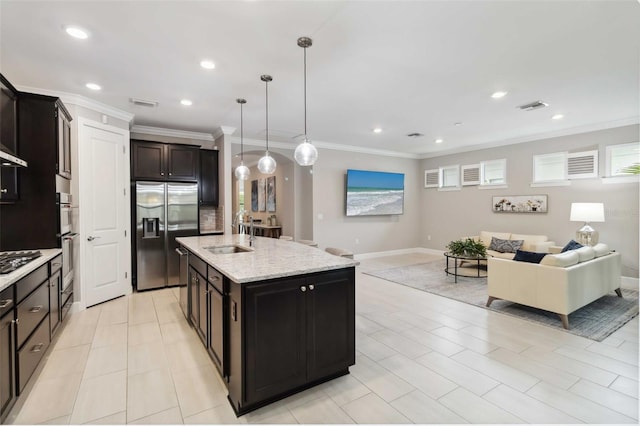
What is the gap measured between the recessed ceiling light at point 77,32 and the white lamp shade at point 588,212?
6.84m

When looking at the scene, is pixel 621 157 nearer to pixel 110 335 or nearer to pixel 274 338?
pixel 274 338

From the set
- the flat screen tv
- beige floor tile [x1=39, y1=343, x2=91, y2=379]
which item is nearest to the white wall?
the flat screen tv

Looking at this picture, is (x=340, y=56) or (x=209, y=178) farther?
(x=209, y=178)

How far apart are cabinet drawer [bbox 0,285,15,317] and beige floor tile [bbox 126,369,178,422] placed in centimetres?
96

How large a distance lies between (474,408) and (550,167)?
230 inches

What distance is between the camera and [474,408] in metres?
2.08

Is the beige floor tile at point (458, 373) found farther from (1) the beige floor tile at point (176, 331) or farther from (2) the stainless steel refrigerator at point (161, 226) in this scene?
(2) the stainless steel refrigerator at point (161, 226)

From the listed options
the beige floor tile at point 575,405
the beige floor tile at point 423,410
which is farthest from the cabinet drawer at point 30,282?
the beige floor tile at point 575,405

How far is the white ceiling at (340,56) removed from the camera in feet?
7.33

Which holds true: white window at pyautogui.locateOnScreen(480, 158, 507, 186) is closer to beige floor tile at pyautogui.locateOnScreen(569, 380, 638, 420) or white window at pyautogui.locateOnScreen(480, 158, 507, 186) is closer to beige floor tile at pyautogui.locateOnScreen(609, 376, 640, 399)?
beige floor tile at pyautogui.locateOnScreen(609, 376, 640, 399)

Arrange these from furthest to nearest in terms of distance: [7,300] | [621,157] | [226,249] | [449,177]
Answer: [449,177] → [621,157] → [226,249] → [7,300]

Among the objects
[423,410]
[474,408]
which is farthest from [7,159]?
[474,408]

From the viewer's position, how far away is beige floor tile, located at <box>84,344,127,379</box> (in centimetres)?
254

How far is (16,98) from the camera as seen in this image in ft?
9.85
